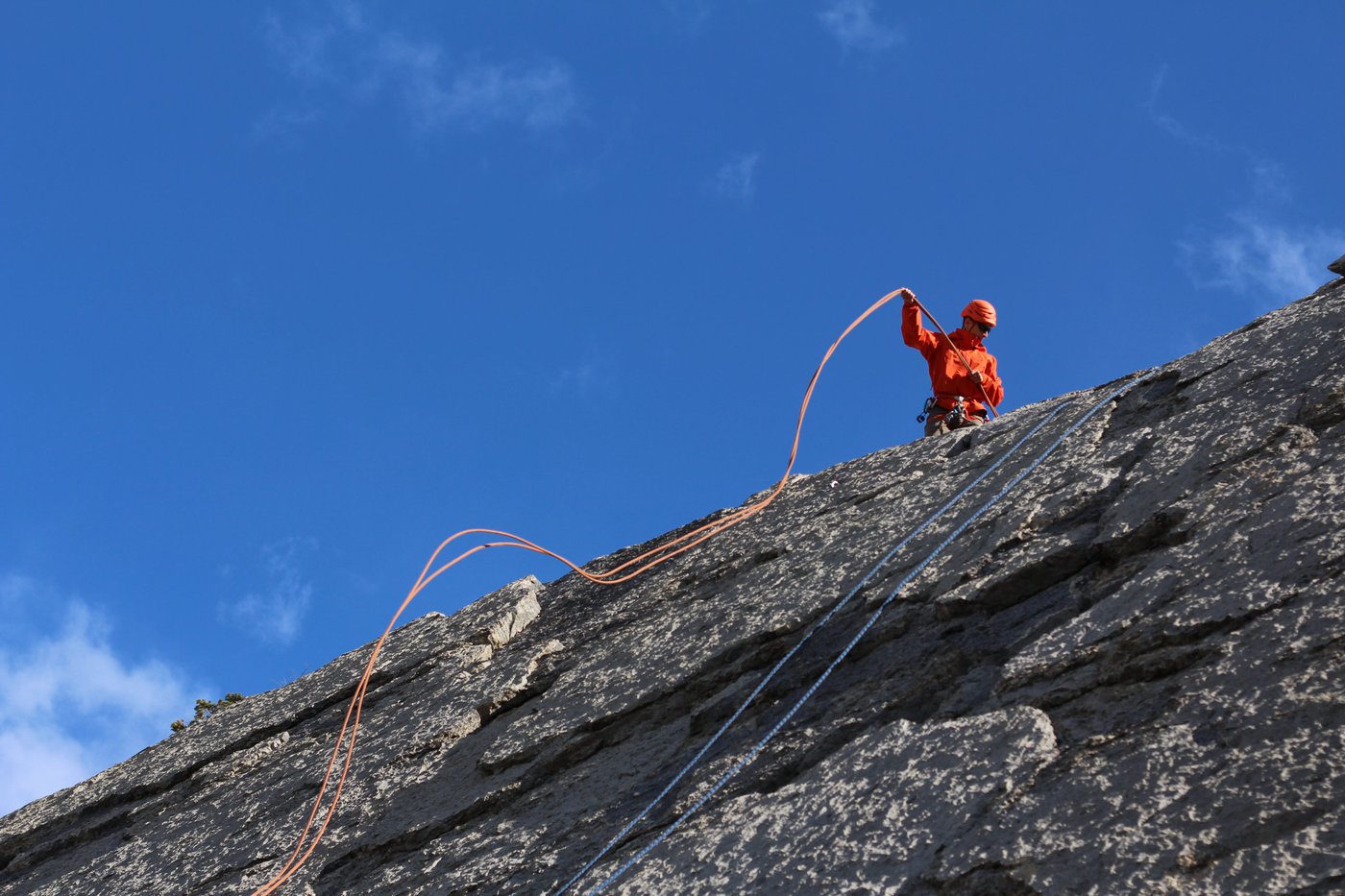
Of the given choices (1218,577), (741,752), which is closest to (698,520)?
(741,752)

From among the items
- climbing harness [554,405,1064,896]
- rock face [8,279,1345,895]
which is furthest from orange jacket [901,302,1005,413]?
climbing harness [554,405,1064,896]

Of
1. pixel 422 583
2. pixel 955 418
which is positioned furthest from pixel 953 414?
pixel 422 583

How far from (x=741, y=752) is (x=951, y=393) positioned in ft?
17.5

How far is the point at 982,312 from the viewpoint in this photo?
401 inches

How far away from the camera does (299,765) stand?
7.20 metres

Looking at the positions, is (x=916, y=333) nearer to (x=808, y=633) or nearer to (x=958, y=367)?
(x=958, y=367)

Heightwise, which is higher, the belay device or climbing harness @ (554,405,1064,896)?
the belay device

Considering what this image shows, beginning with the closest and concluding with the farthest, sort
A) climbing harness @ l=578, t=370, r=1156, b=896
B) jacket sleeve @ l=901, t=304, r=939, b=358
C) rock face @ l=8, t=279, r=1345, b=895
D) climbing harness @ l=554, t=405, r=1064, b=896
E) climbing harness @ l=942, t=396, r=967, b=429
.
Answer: rock face @ l=8, t=279, r=1345, b=895
climbing harness @ l=578, t=370, r=1156, b=896
climbing harness @ l=554, t=405, r=1064, b=896
climbing harness @ l=942, t=396, r=967, b=429
jacket sleeve @ l=901, t=304, r=939, b=358

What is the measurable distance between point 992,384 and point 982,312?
1.74ft

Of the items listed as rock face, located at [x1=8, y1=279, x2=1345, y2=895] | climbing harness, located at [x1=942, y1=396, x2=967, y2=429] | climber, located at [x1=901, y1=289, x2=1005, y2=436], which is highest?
climber, located at [x1=901, y1=289, x2=1005, y2=436]

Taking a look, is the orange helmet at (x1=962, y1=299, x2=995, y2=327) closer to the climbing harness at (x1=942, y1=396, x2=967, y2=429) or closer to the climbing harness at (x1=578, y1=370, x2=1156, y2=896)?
the climbing harness at (x1=942, y1=396, x2=967, y2=429)

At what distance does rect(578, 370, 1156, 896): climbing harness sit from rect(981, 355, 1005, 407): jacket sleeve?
342cm

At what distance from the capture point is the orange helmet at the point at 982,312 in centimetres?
1020

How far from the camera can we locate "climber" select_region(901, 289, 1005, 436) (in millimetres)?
9641
